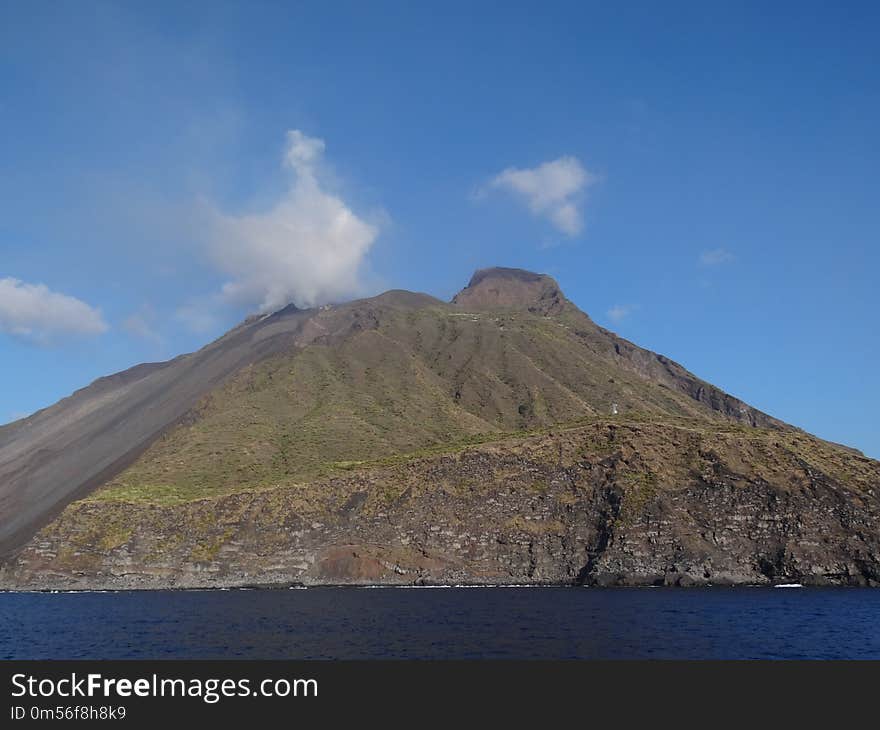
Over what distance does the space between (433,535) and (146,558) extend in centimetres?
4789

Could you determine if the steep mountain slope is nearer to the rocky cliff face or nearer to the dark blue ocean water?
the rocky cliff face

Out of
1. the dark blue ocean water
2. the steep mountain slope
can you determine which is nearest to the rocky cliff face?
the steep mountain slope

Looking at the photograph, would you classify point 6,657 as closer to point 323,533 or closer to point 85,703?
point 85,703

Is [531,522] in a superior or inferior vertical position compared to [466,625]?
superior

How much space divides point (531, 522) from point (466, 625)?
54090 millimetres

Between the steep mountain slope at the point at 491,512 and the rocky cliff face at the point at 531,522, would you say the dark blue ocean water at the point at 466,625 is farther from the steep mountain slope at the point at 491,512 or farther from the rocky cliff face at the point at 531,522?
the steep mountain slope at the point at 491,512

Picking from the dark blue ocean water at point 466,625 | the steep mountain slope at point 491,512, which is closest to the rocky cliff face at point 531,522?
the steep mountain slope at point 491,512

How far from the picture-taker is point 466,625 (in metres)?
64.3

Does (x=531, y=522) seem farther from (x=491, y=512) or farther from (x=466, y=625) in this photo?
(x=466, y=625)

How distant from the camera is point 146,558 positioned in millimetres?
125438

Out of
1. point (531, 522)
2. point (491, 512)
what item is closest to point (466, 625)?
point (531, 522)

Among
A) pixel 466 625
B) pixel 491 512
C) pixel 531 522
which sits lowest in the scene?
pixel 466 625

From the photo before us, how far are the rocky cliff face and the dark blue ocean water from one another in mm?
8958

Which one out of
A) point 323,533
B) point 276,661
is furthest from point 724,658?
point 323,533
